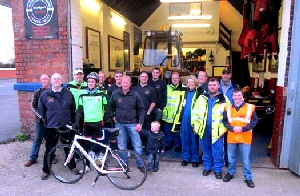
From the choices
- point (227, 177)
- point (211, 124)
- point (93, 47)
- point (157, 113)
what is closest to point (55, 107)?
point (157, 113)

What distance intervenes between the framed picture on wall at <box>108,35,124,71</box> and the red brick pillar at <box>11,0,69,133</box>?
4.30 m

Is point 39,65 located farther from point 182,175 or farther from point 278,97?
point 278,97

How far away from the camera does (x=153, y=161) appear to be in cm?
490

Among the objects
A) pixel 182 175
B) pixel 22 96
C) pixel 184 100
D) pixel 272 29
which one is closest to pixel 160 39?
pixel 272 29

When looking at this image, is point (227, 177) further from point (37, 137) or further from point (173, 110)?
point (37, 137)

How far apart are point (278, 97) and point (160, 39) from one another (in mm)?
4790

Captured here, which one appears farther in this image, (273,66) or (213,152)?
(273,66)

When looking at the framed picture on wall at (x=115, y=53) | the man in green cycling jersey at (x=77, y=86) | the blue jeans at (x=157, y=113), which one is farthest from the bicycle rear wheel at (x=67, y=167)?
the framed picture on wall at (x=115, y=53)

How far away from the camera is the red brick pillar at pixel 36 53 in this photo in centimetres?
592

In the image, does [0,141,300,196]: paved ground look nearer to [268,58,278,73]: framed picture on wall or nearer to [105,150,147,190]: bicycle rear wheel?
[105,150,147,190]: bicycle rear wheel

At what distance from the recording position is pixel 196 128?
468cm

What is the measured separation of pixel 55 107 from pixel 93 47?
16.5 ft

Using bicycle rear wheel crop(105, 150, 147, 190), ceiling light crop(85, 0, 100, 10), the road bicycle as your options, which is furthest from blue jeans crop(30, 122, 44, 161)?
ceiling light crop(85, 0, 100, 10)

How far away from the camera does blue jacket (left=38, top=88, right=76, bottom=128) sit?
4.43m
